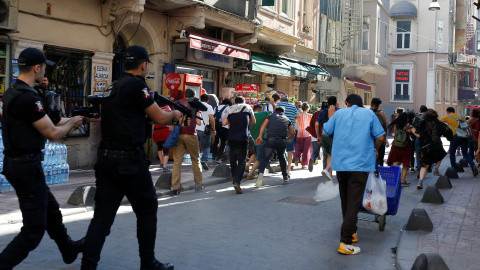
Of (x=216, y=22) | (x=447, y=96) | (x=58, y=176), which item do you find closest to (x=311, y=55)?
(x=216, y=22)

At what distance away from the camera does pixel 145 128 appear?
441cm

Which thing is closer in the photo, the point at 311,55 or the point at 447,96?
the point at 311,55

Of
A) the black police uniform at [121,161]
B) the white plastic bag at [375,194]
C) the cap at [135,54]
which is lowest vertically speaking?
the white plastic bag at [375,194]

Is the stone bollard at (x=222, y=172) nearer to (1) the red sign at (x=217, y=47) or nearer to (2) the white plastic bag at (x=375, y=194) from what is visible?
(1) the red sign at (x=217, y=47)

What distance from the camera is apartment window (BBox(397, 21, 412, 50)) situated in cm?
4422

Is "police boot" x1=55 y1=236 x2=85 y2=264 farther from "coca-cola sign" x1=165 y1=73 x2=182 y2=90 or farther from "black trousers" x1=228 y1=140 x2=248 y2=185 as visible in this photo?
"coca-cola sign" x1=165 y1=73 x2=182 y2=90

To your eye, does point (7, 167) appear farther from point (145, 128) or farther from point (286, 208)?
point (286, 208)

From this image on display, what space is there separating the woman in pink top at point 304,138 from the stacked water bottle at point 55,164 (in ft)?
21.3

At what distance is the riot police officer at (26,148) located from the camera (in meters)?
4.05

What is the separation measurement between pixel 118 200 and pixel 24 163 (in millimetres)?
814

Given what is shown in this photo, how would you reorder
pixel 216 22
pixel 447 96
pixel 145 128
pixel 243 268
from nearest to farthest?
pixel 145 128 → pixel 243 268 → pixel 216 22 → pixel 447 96

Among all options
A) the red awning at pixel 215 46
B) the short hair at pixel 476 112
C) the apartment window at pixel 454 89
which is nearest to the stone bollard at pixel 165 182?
the red awning at pixel 215 46

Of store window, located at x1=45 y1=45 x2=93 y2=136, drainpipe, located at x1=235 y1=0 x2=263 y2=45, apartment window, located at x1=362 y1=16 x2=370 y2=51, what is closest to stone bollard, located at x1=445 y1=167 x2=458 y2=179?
drainpipe, located at x1=235 y1=0 x2=263 y2=45

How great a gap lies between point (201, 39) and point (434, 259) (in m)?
11.6
